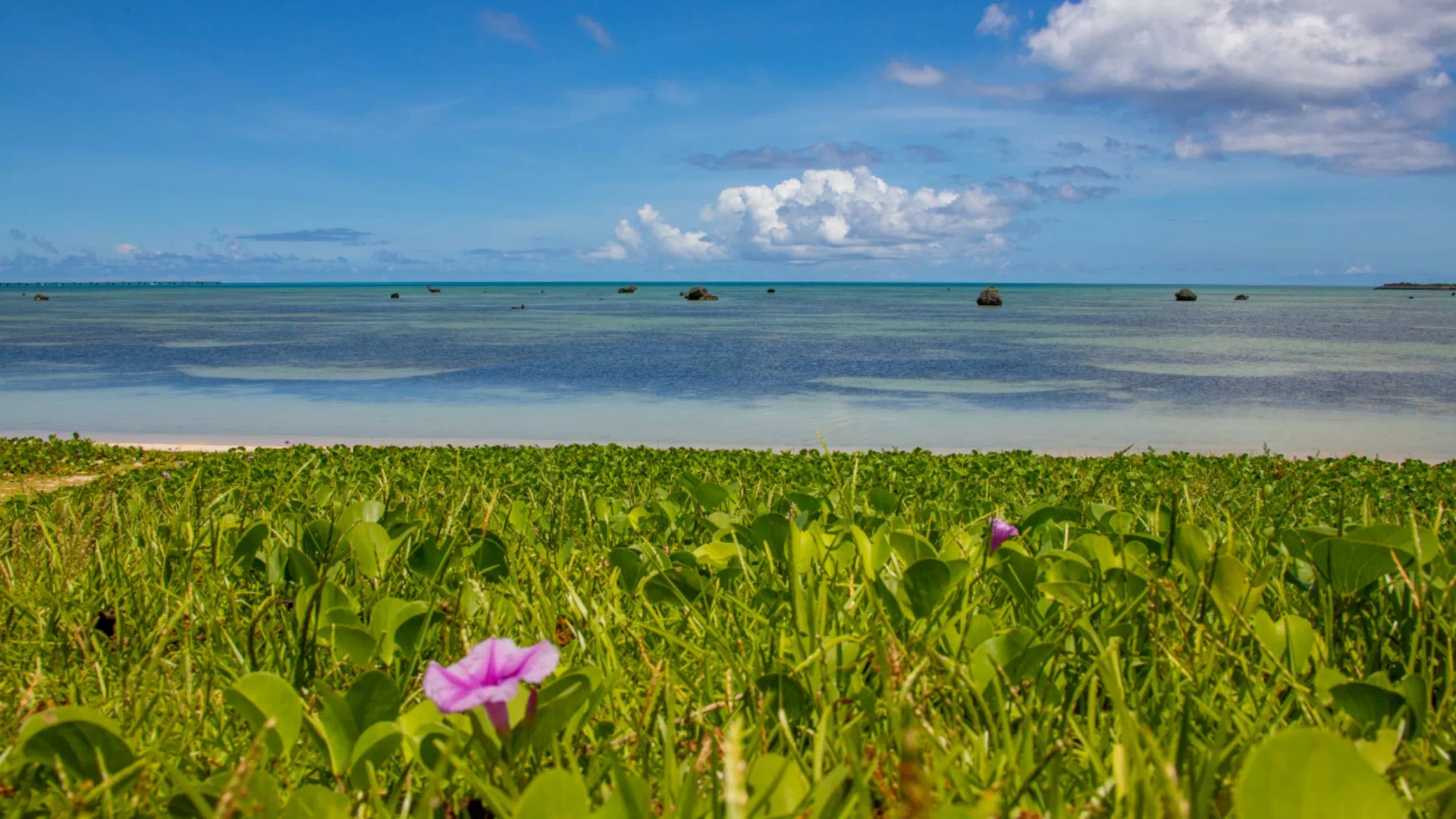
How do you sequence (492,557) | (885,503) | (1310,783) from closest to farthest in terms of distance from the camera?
(1310,783)
(492,557)
(885,503)

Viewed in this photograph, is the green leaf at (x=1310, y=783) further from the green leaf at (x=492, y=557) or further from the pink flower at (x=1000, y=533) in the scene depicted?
the green leaf at (x=492, y=557)

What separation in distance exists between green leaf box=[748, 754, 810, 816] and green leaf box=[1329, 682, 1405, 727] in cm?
81

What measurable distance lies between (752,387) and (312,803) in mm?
21756

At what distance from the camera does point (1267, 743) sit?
29.0 inches

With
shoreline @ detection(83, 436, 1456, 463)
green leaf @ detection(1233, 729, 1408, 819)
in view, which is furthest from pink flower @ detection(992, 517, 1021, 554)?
shoreline @ detection(83, 436, 1456, 463)

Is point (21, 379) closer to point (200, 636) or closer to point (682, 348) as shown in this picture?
point (682, 348)

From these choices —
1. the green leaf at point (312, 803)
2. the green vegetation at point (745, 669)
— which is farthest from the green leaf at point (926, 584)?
the green leaf at point (312, 803)

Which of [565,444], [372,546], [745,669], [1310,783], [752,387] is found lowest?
[565,444]

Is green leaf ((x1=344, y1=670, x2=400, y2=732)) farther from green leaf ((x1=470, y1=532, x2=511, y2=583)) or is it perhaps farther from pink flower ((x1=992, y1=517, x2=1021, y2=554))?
pink flower ((x1=992, y1=517, x2=1021, y2=554))

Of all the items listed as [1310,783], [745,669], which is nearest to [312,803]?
[745,669]

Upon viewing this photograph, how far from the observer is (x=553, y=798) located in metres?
0.83

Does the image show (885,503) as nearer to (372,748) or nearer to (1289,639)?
(1289,639)

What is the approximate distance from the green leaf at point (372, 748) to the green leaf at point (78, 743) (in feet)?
0.81

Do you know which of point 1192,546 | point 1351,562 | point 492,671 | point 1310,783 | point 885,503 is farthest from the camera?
point 885,503
